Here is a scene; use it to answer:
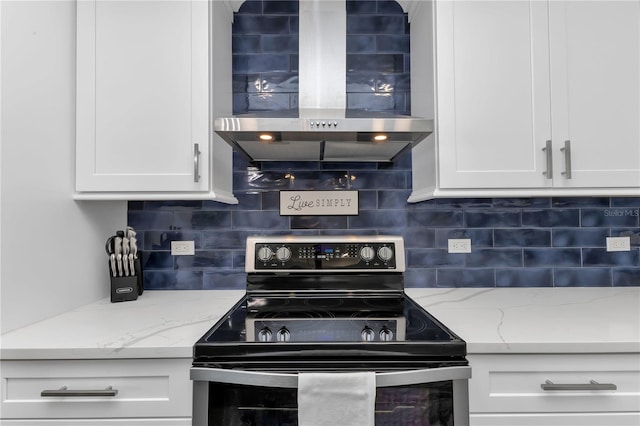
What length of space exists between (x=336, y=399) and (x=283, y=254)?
0.78 meters

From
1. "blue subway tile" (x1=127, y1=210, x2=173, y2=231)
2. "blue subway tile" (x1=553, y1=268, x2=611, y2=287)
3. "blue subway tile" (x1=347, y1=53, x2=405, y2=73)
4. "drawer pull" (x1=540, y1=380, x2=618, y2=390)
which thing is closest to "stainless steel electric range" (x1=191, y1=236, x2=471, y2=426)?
"drawer pull" (x1=540, y1=380, x2=618, y2=390)

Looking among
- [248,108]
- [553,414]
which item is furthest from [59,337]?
[553,414]

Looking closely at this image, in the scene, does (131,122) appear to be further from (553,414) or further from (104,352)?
(553,414)

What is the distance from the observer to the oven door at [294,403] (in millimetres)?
1003

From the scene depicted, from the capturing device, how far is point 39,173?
1.28 m

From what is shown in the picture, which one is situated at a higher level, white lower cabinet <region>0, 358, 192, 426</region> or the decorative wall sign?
the decorative wall sign

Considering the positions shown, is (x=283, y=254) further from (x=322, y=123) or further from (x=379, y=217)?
(x=322, y=123)

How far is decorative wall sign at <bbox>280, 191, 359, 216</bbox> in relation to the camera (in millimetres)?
1804

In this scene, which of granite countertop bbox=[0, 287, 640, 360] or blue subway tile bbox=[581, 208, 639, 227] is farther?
blue subway tile bbox=[581, 208, 639, 227]

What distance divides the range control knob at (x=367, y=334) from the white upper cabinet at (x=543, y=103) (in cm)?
63

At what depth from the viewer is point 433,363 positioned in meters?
1.01

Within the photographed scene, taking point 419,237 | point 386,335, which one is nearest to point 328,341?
point 386,335

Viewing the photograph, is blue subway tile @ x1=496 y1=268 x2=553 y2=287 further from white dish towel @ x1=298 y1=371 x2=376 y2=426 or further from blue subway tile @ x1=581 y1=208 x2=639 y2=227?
white dish towel @ x1=298 y1=371 x2=376 y2=426

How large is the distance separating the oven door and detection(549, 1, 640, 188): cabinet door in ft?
3.09
